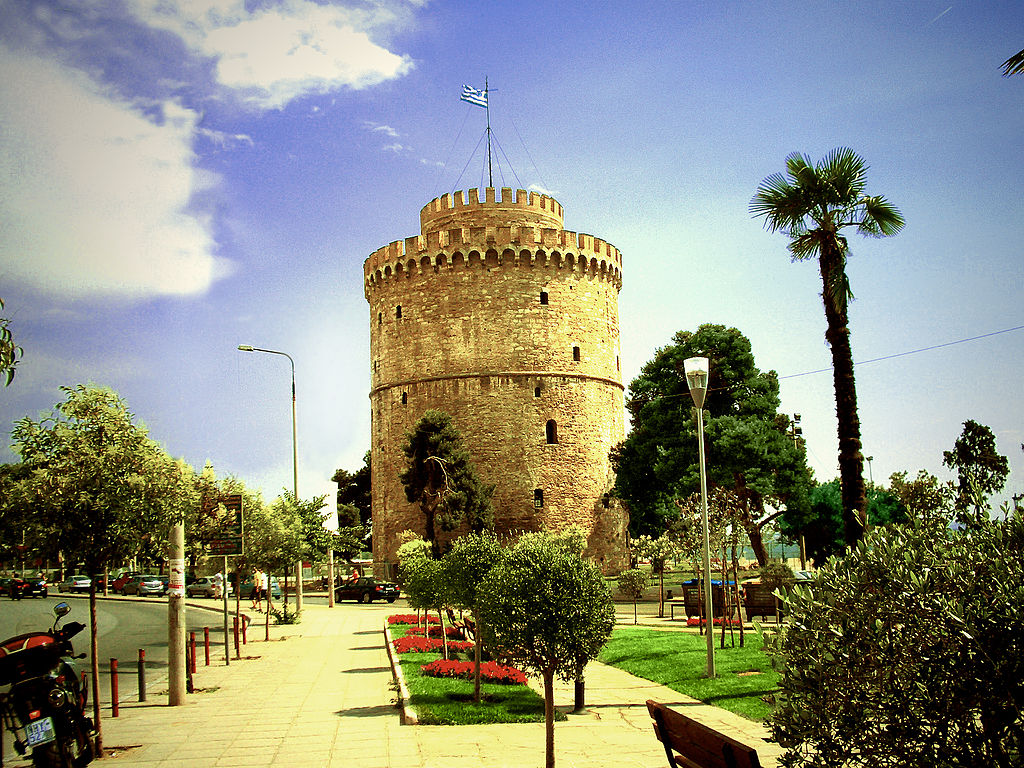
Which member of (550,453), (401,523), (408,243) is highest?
(408,243)

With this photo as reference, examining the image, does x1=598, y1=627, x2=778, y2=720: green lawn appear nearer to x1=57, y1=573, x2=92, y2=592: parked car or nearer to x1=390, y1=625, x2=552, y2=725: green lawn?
x1=390, y1=625, x2=552, y2=725: green lawn

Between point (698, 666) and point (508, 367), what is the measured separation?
30.9 meters

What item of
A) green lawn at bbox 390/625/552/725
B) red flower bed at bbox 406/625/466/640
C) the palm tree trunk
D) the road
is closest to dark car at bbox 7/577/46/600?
the road

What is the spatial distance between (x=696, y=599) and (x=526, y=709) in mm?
12805

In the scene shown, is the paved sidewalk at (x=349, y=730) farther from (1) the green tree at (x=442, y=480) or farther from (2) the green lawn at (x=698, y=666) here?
(1) the green tree at (x=442, y=480)

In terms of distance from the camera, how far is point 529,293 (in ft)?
149

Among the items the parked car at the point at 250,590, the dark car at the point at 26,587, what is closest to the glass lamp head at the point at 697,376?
the parked car at the point at 250,590

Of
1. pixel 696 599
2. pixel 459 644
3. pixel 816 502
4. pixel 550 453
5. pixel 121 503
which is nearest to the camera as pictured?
pixel 121 503

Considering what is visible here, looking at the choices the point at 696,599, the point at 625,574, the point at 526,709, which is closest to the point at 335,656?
the point at 526,709

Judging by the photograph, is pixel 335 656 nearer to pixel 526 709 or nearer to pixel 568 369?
pixel 526 709

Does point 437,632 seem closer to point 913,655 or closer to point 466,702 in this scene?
point 466,702

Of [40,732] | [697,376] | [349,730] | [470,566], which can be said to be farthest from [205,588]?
[40,732]

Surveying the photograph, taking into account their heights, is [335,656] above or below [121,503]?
below

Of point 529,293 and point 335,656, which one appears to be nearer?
point 335,656
